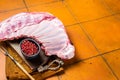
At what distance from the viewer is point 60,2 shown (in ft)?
4.99

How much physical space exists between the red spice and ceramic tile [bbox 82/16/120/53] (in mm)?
418

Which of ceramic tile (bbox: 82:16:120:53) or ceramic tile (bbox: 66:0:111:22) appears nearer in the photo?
ceramic tile (bbox: 82:16:120:53)

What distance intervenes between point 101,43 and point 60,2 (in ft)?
1.63

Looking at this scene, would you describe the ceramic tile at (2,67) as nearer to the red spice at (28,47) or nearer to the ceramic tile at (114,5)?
the red spice at (28,47)

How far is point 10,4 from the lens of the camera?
58.4 inches

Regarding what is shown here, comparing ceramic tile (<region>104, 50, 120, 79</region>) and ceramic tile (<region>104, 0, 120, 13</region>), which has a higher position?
ceramic tile (<region>104, 0, 120, 13</region>)

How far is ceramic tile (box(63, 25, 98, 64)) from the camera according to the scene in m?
1.19

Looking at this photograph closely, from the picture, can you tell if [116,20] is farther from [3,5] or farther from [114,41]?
[3,5]

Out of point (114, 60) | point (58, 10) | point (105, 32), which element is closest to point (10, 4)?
point (58, 10)

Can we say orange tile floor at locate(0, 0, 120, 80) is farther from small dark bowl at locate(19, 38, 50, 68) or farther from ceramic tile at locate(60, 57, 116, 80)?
small dark bowl at locate(19, 38, 50, 68)

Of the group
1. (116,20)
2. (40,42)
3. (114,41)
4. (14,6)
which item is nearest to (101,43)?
(114,41)

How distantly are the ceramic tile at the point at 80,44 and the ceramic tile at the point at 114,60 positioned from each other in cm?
8

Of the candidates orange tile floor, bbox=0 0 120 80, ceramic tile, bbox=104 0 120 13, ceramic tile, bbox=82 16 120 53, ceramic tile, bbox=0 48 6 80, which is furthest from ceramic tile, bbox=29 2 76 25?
ceramic tile, bbox=0 48 6 80

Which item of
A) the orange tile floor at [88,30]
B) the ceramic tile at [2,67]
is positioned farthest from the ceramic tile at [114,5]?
the ceramic tile at [2,67]
